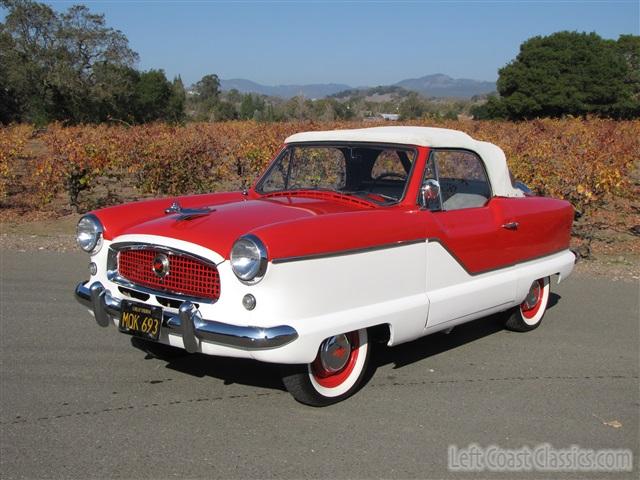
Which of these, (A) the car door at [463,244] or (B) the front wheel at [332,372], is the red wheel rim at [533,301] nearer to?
(A) the car door at [463,244]

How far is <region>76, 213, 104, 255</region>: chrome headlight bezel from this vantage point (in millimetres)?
4898

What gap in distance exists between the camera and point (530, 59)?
5241cm

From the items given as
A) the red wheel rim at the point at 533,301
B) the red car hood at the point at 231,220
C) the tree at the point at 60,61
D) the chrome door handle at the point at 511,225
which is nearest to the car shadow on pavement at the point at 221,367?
the red car hood at the point at 231,220

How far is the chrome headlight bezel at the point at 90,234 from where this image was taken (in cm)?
490

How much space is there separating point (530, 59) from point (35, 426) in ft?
174

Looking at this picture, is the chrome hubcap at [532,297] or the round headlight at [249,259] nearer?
the round headlight at [249,259]

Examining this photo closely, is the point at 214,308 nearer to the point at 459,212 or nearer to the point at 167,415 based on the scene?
the point at 167,415

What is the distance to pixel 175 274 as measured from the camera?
4312 mm

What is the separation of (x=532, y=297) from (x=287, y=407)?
9.27ft

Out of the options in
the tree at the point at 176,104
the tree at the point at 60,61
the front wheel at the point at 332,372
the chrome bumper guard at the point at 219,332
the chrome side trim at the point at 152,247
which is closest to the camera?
the chrome bumper guard at the point at 219,332

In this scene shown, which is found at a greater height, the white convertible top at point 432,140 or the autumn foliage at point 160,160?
the white convertible top at point 432,140

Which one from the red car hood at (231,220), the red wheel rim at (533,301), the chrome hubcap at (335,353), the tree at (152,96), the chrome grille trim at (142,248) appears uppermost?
the tree at (152,96)

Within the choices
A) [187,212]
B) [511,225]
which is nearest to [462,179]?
[511,225]

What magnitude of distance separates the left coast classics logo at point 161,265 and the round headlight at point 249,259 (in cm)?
55
